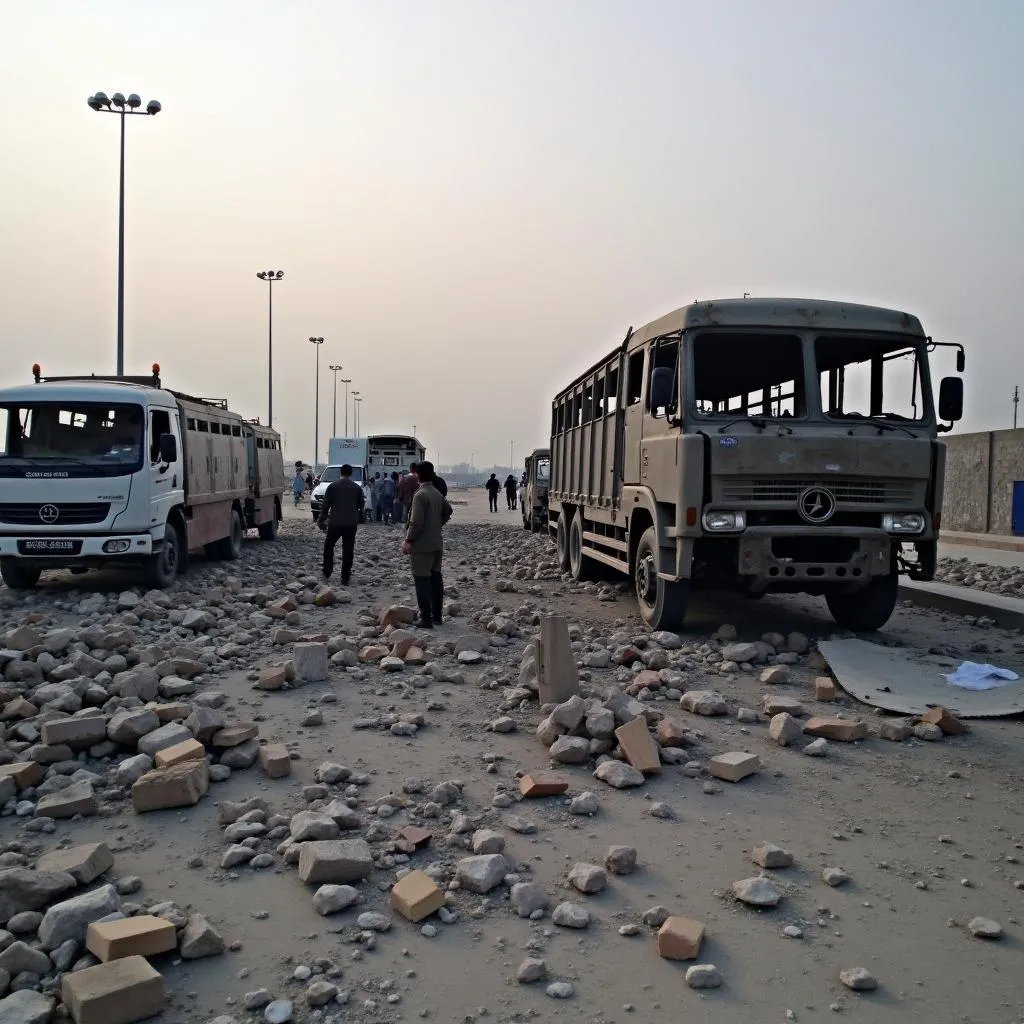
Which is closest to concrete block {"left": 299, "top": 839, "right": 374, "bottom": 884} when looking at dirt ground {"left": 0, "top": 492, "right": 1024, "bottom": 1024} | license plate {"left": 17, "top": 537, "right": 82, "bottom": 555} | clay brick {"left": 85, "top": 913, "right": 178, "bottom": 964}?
dirt ground {"left": 0, "top": 492, "right": 1024, "bottom": 1024}

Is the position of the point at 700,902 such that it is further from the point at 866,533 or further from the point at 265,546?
the point at 265,546

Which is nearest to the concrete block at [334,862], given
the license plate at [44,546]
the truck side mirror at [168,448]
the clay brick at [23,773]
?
the clay brick at [23,773]

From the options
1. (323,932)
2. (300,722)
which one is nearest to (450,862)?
(323,932)

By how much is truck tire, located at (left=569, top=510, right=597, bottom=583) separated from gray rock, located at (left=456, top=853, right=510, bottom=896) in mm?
9096

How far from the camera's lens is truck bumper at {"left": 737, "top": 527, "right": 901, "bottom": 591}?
7508 mm

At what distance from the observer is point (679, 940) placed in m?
2.98

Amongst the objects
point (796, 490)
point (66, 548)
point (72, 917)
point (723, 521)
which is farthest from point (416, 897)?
point (66, 548)

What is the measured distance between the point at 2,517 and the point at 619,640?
7.34 m

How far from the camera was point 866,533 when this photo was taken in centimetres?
754

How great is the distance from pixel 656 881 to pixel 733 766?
3.95 feet

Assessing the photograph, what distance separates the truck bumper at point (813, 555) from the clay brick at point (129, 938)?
5.56 m

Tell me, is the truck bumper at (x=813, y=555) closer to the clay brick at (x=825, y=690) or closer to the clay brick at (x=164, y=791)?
the clay brick at (x=825, y=690)

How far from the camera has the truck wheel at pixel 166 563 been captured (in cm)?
1103

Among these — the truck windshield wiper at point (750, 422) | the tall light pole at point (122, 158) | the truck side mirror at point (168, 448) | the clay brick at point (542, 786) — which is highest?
the tall light pole at point (122, 158)
